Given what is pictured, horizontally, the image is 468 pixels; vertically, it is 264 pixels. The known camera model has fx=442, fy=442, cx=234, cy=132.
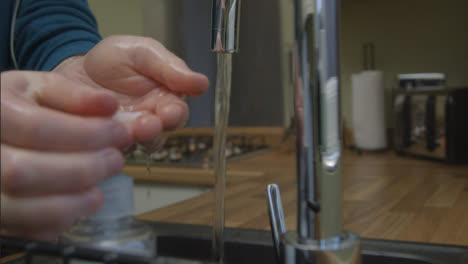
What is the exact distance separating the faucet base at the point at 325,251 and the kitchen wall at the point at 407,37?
146 centimetres

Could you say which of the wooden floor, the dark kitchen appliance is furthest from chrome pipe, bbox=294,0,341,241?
the dark kitchen appliance

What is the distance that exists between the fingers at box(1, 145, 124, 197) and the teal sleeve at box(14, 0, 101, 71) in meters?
0.53

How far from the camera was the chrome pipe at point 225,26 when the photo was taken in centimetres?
36

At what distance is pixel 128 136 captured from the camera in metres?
0.27

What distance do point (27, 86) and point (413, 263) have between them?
0.45 metres

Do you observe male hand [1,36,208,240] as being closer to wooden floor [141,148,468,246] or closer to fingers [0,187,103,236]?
fingers [0,187,103,236]

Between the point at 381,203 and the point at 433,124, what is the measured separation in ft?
1.96

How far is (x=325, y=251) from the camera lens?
0.88 feet

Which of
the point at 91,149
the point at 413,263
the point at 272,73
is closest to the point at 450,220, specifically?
the point at 413,263

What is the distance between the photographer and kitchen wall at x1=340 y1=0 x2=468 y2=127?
1.57m

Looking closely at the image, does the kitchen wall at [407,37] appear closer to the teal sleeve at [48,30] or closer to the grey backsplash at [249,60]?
the grey backsplash at [249,60]

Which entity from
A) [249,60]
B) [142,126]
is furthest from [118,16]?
[142,126]

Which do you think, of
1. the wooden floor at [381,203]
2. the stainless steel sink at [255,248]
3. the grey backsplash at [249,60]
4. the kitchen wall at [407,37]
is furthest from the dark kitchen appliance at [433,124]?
the stainless steel sink at [255,248]

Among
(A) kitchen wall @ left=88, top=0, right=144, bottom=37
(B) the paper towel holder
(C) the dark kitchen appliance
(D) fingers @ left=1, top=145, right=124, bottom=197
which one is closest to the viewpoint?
(D) fingers @ left=1, top=145, right=124, bottom=197
